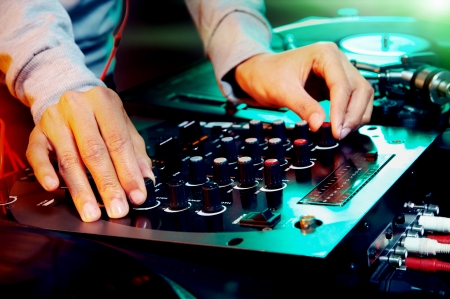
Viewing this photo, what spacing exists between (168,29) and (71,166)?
3.69 feet

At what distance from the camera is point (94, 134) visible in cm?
98

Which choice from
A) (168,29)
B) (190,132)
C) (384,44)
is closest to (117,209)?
(190,132)

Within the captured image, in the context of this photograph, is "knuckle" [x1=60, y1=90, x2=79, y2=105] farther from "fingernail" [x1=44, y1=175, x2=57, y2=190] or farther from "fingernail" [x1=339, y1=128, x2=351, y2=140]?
"fingernail" [x1=339, y1=128, x2=351, y2=140]

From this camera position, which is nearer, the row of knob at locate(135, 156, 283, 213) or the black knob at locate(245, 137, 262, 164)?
the row of knob at locate(135, 156, 283, 213)

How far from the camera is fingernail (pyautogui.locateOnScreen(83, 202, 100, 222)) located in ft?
2.89

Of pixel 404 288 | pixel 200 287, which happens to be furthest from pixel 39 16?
pixel 404 288

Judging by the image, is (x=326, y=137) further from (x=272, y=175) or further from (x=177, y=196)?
(x=177, y=196)

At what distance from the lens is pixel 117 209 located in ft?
2.91

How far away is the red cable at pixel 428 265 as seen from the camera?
2.73 ft

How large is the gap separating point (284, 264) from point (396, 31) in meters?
1.06

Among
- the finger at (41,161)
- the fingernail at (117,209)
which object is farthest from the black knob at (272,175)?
the finger at (41,161)

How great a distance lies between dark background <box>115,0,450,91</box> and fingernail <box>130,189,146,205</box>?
992mm

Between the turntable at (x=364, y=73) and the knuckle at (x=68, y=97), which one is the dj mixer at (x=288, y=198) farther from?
the knuckle at (x=68, y=97)

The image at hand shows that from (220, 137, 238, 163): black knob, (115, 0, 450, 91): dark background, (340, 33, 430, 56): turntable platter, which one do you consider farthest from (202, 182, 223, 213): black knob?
(115, 0, 450, 91): dark background
